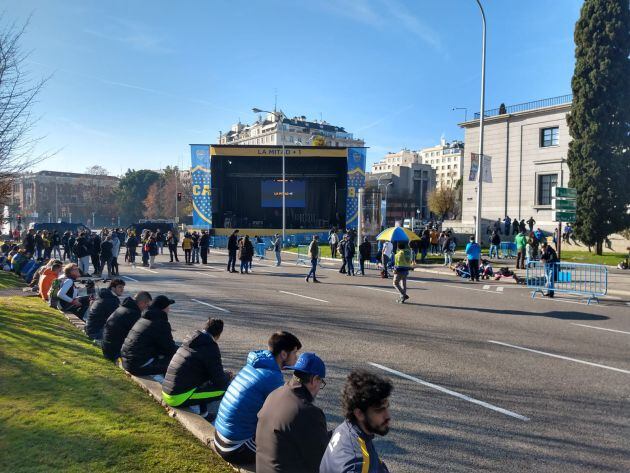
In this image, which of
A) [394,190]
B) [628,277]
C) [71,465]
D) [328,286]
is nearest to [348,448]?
[71,465]

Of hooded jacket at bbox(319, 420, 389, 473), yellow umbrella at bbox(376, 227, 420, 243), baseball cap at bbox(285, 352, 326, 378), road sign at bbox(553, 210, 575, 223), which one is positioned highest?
road sign at bbox(553, 210, 575, 223)

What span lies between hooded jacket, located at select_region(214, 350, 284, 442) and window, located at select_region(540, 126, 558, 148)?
4025cm

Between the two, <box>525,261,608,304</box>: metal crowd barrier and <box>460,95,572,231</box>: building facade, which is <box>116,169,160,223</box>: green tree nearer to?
<box>460,95,572,231</box>: building facade

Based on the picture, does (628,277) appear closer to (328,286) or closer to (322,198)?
(328,286)

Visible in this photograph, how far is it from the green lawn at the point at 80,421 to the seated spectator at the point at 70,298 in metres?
3.16

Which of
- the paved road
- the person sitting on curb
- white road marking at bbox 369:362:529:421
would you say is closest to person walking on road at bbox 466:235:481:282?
the paved road

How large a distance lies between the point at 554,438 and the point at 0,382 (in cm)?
667

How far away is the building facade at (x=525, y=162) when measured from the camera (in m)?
38.0

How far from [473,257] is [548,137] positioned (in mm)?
24204

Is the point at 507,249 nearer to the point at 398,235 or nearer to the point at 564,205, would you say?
the point at 564,205

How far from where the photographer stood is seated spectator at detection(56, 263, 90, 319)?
36.5 feet

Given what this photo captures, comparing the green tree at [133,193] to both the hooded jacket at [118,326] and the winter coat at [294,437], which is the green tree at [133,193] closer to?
the hooded jacket at [118,326]

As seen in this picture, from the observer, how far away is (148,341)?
646 cm

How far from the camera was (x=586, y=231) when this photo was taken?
30219 millimetres
